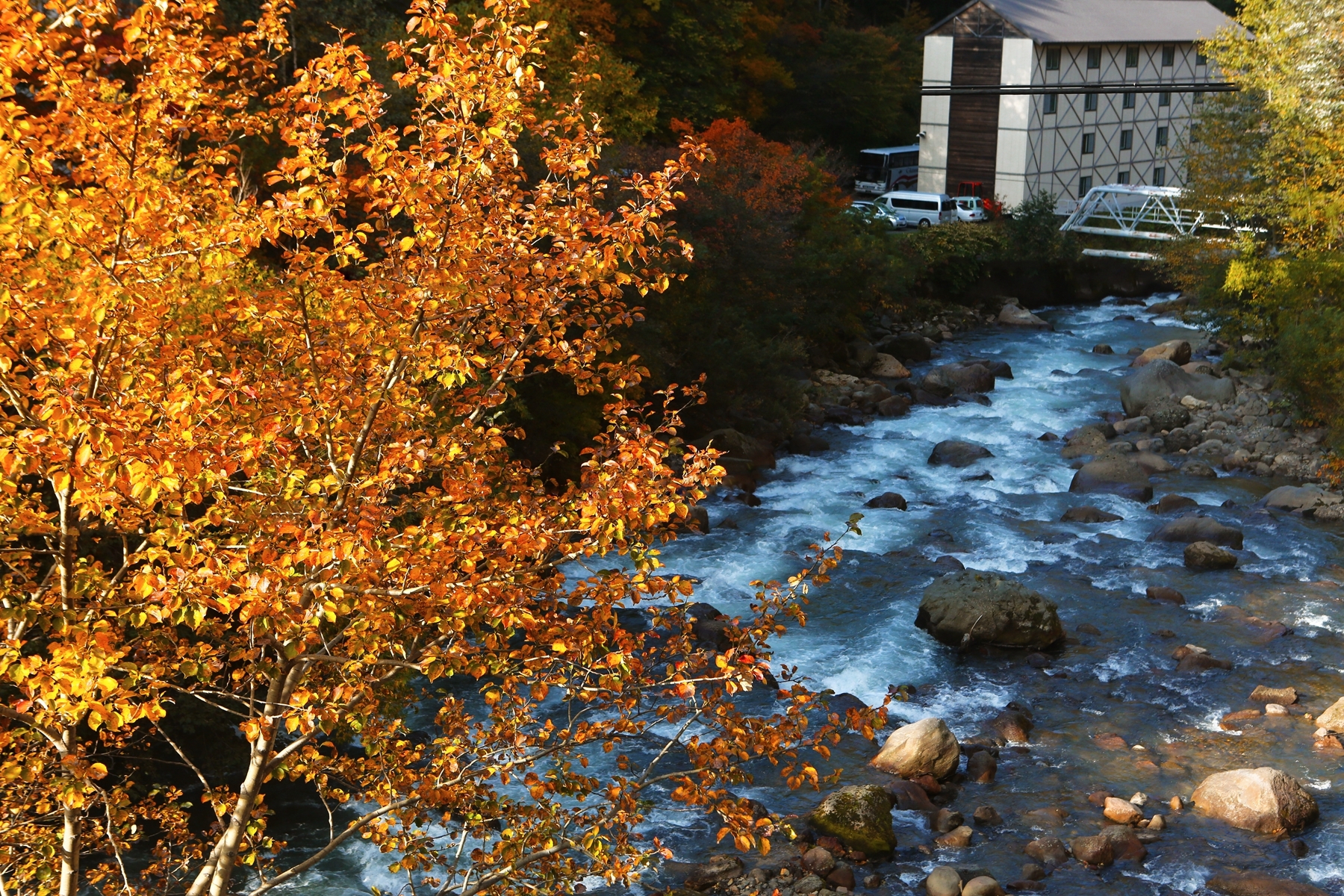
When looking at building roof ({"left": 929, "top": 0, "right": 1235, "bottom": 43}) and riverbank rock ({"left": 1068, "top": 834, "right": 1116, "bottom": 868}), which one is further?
building roof ({"left": 929, "top": 0, "right": 1235, "bottom": 43})

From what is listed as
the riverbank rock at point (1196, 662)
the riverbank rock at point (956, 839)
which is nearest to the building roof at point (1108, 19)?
the riverbank rock at point (1196, 662)

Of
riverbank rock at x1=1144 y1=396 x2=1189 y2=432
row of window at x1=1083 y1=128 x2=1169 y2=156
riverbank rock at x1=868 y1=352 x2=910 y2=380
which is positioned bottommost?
riverbank rock at x1=1144 y1=396 x2=1189 y2=432

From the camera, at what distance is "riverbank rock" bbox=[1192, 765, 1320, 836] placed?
1298 cm

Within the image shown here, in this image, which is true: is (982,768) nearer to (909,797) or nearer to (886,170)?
(909,797)

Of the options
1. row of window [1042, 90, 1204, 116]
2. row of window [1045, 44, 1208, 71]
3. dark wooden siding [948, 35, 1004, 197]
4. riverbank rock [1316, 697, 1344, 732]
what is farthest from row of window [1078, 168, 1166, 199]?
riverbank rock [1316, 697, 1344, 732]

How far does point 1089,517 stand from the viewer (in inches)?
884

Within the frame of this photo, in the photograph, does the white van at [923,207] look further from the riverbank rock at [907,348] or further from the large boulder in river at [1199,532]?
the large boulder in river at [1199,532]

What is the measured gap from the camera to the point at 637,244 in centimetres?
662

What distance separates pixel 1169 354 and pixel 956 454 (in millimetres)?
10967

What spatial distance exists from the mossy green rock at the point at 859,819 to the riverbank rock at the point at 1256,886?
3.21 m

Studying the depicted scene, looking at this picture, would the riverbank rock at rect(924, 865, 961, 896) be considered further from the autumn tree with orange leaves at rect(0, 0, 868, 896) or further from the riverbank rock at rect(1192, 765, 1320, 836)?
the autumn tree with orange leaves at rect(0, 0, 868, 896)

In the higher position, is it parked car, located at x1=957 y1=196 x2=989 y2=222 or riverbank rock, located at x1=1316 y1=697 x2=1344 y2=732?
parked car, located at x1=957 y1=196 x2=989 y2=222

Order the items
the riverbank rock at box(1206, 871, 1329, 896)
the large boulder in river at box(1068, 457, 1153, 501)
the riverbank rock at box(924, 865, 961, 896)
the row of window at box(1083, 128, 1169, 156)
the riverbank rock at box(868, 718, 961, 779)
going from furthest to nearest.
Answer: the row of window at box(1083, 128, 1169, 156), the large boulder in river at box(1068, 457, 1153, 501), the riverbank rock at box(868, 718, 961, 779), the riverbank rock at box(924, 865, 961, 896), the riverbank rock at box(1206, 871, 1329, 896)

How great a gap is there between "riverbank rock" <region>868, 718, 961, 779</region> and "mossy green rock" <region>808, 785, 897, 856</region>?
3.50ft
